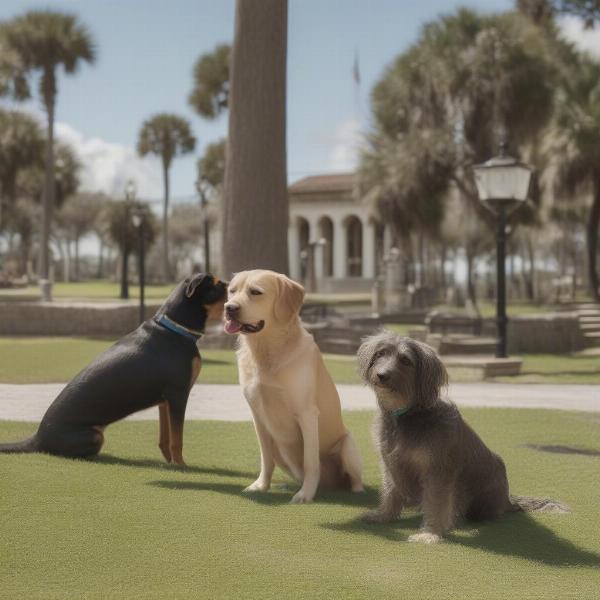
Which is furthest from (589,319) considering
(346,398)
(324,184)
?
(324,184)

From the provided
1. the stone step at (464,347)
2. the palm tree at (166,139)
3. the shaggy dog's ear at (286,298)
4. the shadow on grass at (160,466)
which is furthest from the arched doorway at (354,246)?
the shaggy dog's ear at (286,298)

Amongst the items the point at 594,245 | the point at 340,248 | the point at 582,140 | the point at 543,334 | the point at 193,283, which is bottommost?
the point at 543,334

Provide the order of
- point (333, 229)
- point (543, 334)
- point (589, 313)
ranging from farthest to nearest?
1. point (333, 229)
2. point (589, 313)
3. point (543, 334)

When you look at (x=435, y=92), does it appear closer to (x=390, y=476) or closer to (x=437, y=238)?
(x=437, y=238)

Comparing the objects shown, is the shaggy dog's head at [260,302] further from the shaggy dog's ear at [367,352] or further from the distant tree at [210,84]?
the distant tree at [210,84]

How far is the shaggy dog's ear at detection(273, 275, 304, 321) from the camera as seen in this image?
241 inches

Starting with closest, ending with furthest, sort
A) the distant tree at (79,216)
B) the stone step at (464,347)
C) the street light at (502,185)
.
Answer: the street light at (502,185), the stone step at (464,347), the distant tree at (79,216)

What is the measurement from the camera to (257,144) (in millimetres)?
18188

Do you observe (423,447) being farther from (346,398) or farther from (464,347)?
(464,347)

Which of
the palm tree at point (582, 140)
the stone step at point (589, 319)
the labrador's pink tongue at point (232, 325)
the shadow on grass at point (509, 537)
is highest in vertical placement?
the palm tree at point (582, 140)

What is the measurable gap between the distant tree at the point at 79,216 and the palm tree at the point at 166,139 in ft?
69.6

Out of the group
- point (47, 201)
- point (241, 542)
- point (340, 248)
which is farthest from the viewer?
point (340, 248)

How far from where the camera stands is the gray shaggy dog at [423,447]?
5.37 metres

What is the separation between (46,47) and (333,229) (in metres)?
31.3
